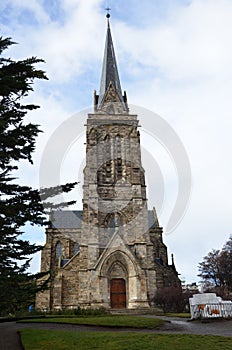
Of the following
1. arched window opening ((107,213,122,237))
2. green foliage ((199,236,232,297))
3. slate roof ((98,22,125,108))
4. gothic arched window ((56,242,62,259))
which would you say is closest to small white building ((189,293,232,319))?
green foliage ((199,236,232,297))

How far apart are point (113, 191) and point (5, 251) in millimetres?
23149

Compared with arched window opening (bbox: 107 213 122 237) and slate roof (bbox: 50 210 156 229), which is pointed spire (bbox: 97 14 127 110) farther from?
arched window opening (bbox: 107 213 122 237)

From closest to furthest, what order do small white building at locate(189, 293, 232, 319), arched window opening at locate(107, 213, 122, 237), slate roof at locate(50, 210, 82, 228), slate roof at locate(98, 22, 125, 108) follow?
small white building at locate(189, 293, 232, 319)
arched window opening at locate(107, 213, 122, 237)
slate roof at locate(50, 210, 82, 228)
slate roof at locate(98, 22, 125, 108)

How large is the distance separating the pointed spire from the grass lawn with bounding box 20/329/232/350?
3224 centimetres

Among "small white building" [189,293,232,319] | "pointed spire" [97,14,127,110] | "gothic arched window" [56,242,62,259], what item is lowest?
"small white building" [189,293,232,319]

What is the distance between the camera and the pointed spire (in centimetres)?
4150

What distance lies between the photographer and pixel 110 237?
100 ft

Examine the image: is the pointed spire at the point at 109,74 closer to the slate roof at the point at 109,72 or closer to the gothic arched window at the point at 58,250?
the slate roof at the point at 109,72

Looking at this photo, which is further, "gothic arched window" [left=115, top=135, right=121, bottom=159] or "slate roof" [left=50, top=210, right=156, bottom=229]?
"slate roof" [left=50, top=210, right=156, bottom=229]

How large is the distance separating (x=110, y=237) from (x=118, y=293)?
4.91 meters

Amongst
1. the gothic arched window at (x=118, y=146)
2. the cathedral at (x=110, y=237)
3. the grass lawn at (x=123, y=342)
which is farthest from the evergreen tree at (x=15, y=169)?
the gothic arched window at (x=118, y=146)

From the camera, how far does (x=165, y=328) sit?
13.0 metres

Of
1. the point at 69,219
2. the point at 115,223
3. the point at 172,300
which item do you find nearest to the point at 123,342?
the point at 172,300

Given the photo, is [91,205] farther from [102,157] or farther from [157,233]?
[157,233]
